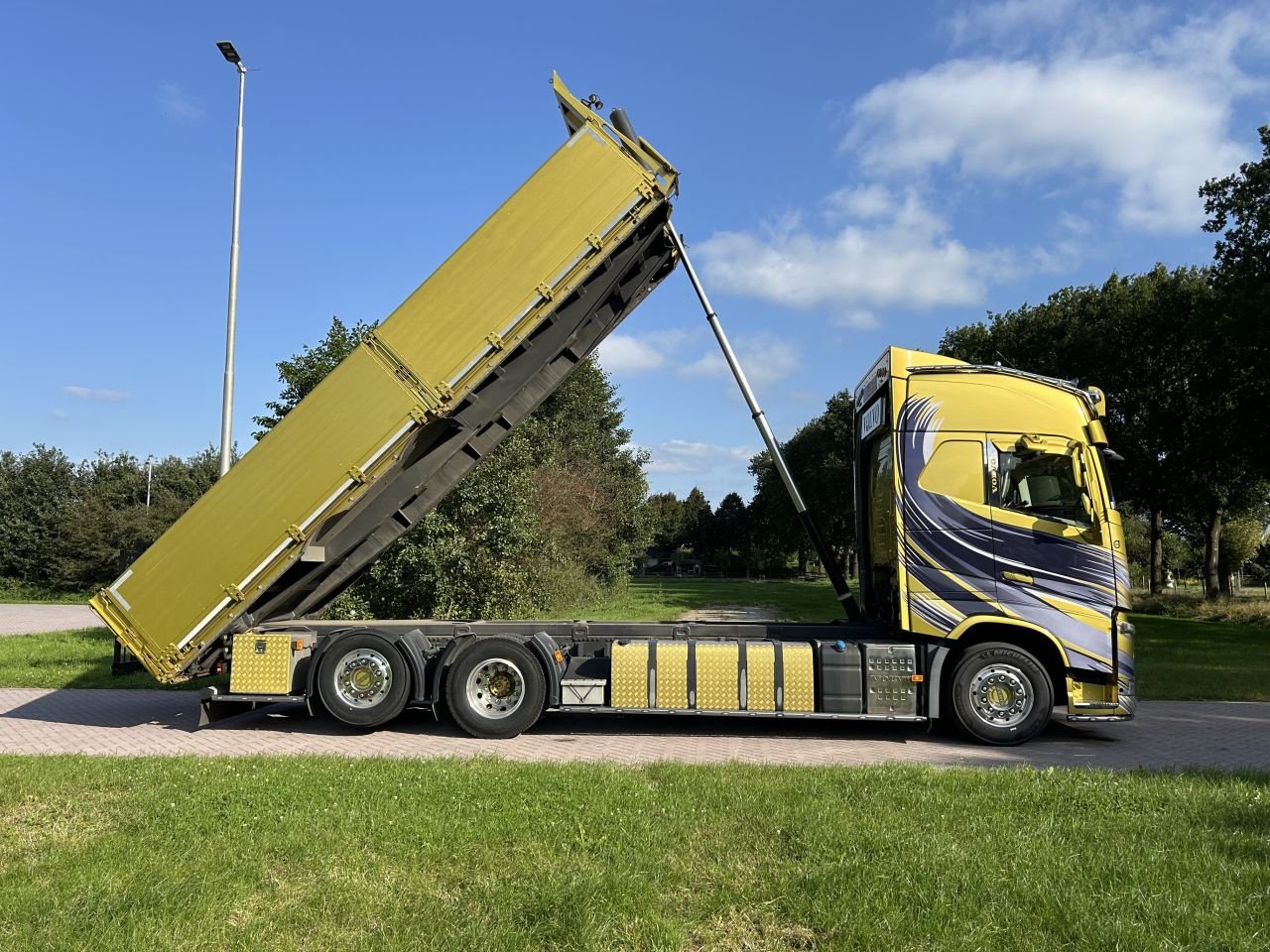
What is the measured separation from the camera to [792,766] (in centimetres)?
670

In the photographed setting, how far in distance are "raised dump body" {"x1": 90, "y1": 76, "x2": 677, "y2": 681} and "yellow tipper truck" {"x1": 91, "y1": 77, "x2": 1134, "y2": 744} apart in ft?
0.07

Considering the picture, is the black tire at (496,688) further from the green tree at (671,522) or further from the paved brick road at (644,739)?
the green tree at (671,522)

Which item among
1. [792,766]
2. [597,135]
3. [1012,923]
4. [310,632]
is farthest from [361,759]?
[597,135]

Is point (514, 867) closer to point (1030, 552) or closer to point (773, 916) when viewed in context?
point (773, 916)

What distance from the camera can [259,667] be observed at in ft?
28.1

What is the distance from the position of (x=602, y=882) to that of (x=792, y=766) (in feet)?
9.79

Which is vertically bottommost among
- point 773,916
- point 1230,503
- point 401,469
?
point 773,916

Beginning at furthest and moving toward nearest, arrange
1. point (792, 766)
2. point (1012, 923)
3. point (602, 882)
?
1. point (792, 766)
2. point (602, 882)
3. point (1012, 923)

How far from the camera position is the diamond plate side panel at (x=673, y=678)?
27.8ft

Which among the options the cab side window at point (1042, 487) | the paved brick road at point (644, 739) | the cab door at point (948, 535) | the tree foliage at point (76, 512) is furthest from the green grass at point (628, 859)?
the tree foliage at point (76, 512)

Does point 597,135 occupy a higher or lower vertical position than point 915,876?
higher

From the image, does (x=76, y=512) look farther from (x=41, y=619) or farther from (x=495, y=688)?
(x=495, y=688)

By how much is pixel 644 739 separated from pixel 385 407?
432 cm

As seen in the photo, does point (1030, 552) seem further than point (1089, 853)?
Yes
